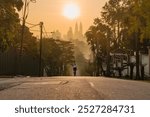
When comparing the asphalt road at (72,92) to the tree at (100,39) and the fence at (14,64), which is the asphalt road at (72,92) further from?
the tree at (100,39)

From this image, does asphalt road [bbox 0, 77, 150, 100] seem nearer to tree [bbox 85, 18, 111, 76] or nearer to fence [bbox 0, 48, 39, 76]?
fence [bbox 0, 48, 39, 76]

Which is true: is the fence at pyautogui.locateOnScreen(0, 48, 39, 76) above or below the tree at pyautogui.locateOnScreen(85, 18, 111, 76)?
below

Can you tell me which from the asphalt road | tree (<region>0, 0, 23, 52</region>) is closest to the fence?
tree (<region>0, 0, 23, 52</region>)

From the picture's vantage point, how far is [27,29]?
94125mm

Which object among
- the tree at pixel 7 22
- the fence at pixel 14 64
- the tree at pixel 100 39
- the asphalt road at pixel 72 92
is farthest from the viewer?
the tree at pixel 100 39

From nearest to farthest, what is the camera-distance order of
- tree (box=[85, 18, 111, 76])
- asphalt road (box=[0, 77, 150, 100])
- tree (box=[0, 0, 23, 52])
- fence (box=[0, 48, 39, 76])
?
asphalt road (box=[0, 77, 150, 100])
tree (box=[0, 0, 23, 52])
fence (box=[0, 48, 39, 76])
tree (box=[85, 18, 111, 76])

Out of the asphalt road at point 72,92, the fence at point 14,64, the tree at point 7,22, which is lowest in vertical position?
the asphalt road at point 72,92

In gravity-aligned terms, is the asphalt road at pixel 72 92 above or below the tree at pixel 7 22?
below

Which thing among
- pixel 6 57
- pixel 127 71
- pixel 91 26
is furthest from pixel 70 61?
pixel 6 57

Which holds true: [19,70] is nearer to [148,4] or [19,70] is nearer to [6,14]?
[6,14]

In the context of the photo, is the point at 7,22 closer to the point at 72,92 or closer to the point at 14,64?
the point at 14,64

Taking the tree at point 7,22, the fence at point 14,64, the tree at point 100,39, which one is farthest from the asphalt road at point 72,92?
the tree at point 100,39

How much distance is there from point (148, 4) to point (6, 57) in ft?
96.1

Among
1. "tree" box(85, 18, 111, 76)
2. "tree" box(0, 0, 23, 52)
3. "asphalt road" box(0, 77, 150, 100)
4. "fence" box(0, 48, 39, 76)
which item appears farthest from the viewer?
"tree" box(85, 18, 111, 76)
